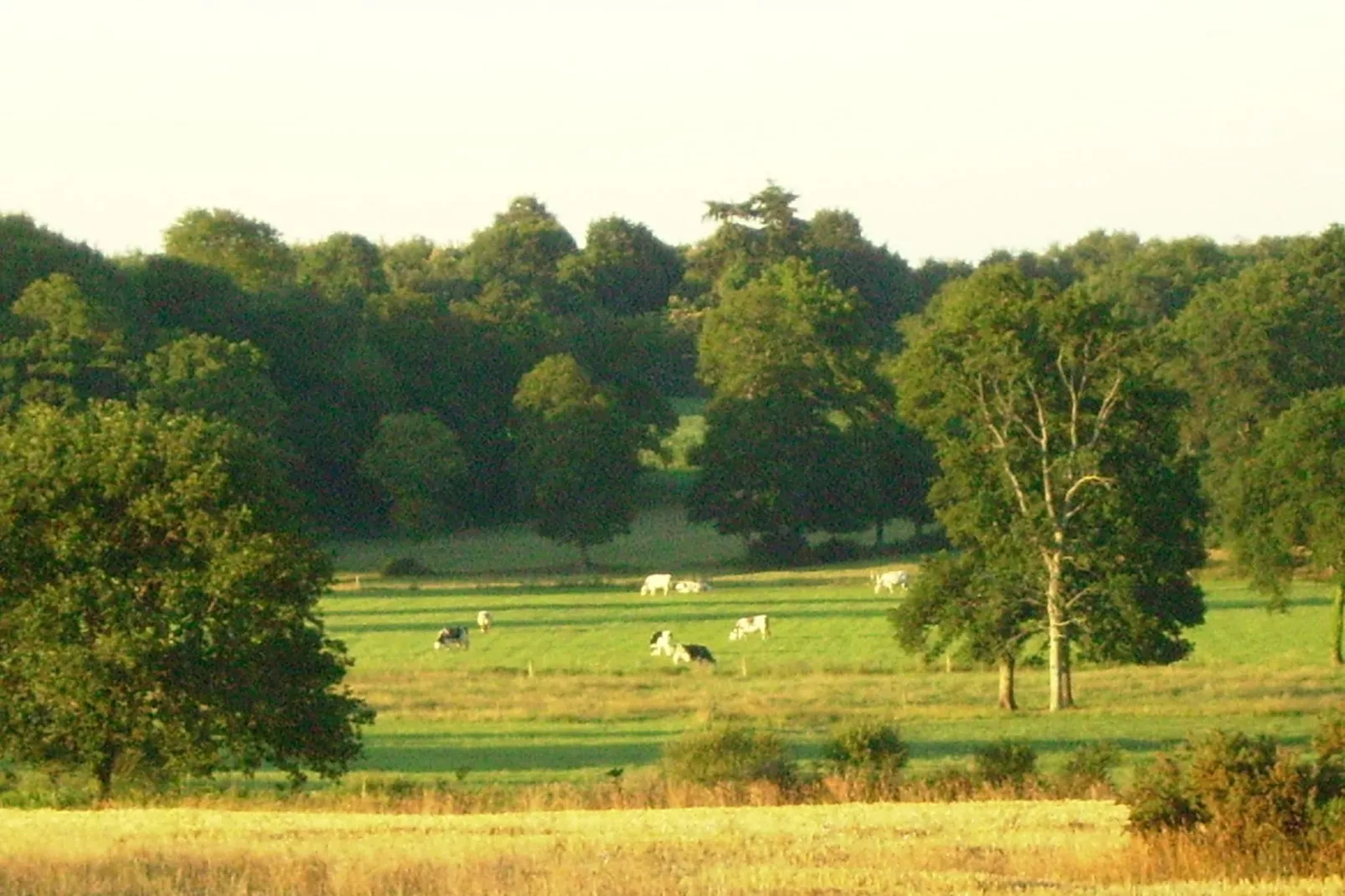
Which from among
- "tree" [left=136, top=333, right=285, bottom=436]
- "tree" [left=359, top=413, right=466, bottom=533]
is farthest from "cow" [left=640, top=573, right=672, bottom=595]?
"tree" [left=359, top=413, right=466, bottom=533]

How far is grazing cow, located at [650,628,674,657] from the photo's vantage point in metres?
53.6

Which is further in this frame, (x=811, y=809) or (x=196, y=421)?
(x=196, y=421)

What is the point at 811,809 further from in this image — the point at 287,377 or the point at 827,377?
the point at 287,377

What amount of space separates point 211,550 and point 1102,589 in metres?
20.5

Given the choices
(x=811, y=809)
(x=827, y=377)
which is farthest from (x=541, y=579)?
(x=811, y=809)

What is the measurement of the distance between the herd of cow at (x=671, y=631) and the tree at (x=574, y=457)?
10394 mm

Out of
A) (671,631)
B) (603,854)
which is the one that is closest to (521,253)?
(671,631)

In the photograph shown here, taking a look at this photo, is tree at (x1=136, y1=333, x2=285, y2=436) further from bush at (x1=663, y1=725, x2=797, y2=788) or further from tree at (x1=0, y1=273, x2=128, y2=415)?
bush at (x1=663, y1=725, x2=797, y2=788)

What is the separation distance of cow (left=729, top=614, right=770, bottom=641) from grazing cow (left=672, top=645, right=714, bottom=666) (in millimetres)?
5240

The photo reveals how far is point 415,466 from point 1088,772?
208 ft

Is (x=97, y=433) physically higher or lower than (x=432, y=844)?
higher

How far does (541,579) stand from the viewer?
257ft

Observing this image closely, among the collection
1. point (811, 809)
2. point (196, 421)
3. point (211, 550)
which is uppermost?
point (196, 421)

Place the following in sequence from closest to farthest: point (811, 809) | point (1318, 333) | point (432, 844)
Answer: point (432, 844) < point (811, 809) < point (1318, 333)
